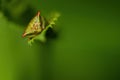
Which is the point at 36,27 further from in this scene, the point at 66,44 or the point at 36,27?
the point at 66,44

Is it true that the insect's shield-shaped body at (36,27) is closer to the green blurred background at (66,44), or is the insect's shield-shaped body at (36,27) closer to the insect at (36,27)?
the insect at (36,27)

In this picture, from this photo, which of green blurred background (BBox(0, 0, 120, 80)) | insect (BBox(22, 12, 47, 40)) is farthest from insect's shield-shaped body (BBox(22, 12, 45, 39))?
green blurred background (BBox(0, 0, 120, 80))

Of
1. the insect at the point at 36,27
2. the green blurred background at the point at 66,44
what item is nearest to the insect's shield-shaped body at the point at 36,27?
the insect at the point at 36,27

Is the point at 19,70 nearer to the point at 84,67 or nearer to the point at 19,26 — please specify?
the point at 19,26

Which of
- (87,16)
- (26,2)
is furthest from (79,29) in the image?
(26,2)

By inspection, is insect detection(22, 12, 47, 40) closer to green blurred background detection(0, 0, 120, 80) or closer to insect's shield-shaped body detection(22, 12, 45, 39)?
insect's shield-shaped body detection(22, 12, 45, 39)
